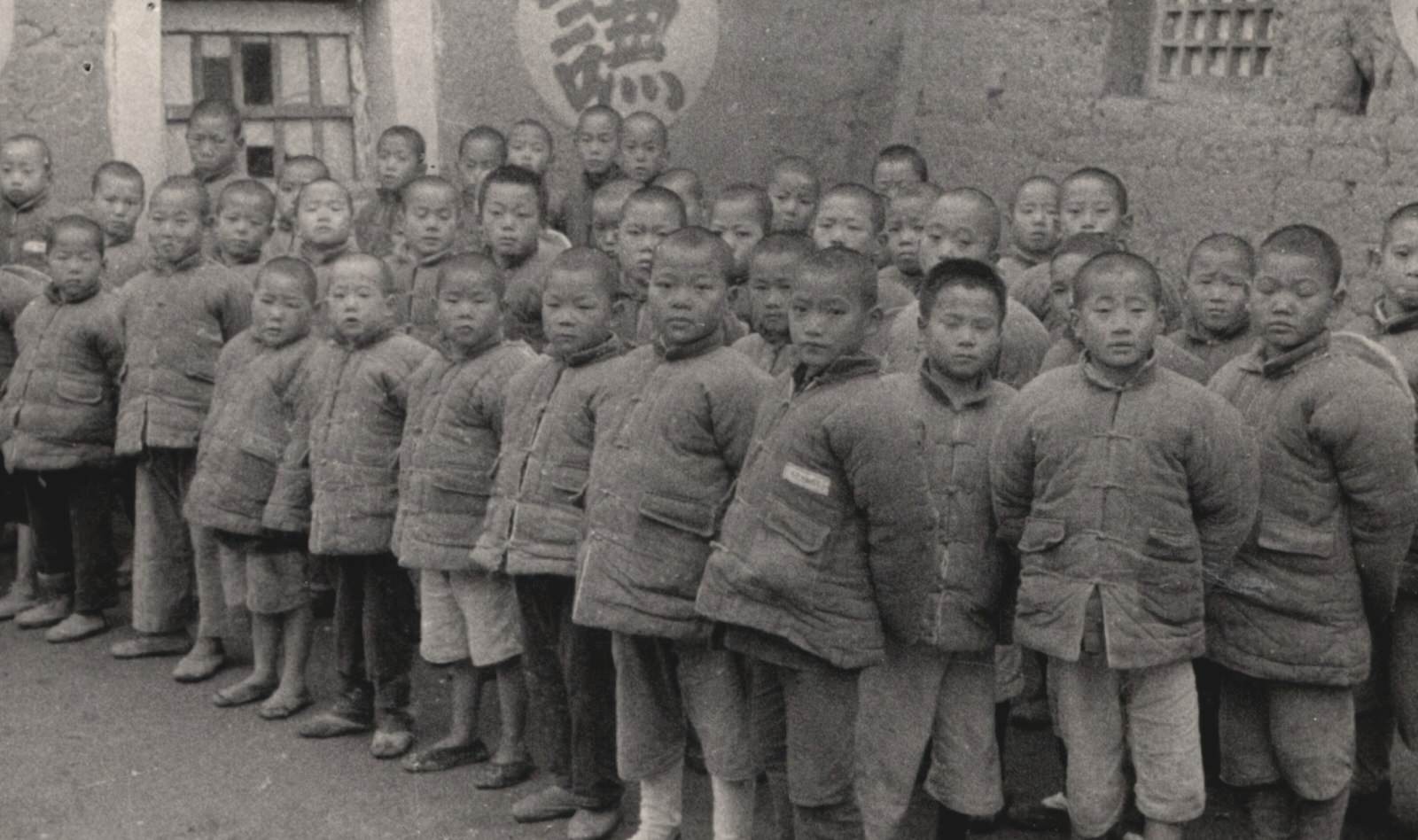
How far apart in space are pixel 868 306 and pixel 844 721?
0.92 metres

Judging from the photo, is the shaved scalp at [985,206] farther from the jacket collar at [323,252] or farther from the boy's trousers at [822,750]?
the jacket collar at [323,252]

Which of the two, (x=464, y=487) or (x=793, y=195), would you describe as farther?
(x=793, y=195)

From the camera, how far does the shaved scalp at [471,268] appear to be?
509cm

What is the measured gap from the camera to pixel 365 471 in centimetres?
535

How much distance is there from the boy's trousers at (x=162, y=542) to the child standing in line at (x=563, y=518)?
5.71 ft

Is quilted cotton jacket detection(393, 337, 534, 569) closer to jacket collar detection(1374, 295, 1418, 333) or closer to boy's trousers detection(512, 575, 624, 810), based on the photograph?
boy's trousers detection(512, 575, 624, 810)

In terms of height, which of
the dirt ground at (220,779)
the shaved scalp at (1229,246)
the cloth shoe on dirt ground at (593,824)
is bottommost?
the dirt ground at (220,779)

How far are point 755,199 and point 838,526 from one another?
2.29 meters

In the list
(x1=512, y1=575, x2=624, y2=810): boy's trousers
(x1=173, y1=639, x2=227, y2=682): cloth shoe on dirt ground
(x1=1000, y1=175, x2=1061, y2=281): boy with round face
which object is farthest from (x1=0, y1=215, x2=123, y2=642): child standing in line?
(x1=1000, y1=175, x2=1061, y2=281): boy with round face

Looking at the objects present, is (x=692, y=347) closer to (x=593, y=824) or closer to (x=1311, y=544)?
(x=593, y=824)

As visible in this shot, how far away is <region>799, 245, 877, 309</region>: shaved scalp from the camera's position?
4016 millimetres

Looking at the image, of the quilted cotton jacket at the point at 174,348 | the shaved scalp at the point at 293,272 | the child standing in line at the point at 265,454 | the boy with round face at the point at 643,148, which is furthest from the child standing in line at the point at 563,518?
the boy with round face at the point at 643,148

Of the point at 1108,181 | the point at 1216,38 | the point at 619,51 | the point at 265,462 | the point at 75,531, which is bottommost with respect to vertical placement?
the point at 75,531

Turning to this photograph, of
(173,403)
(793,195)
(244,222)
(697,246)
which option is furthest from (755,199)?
(173,403)
